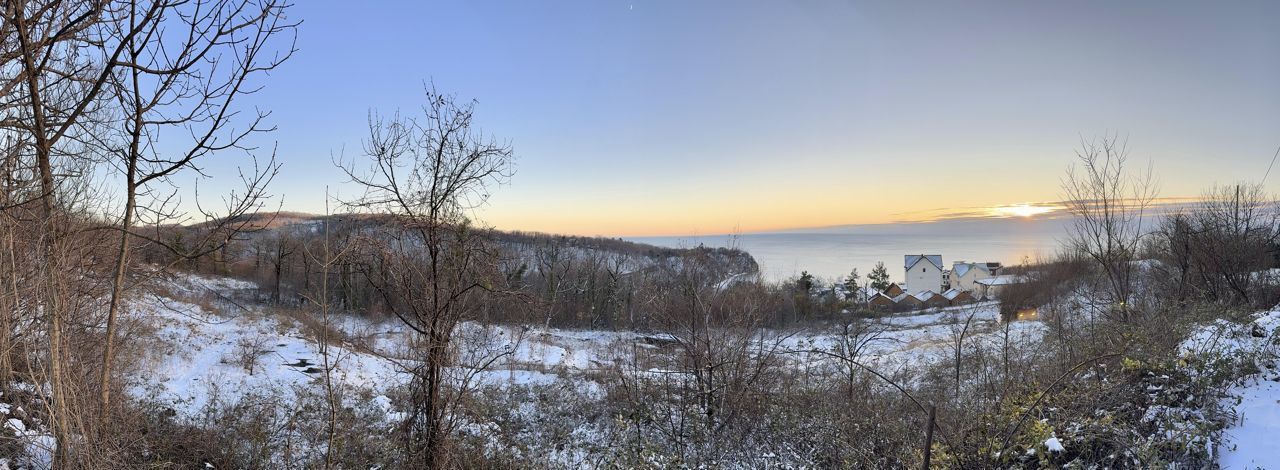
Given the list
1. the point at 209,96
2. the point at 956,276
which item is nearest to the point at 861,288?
the point at 956,276

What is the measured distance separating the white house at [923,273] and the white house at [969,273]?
8.76 feet

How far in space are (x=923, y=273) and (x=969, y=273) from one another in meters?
4.92

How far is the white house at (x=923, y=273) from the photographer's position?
60938 mm

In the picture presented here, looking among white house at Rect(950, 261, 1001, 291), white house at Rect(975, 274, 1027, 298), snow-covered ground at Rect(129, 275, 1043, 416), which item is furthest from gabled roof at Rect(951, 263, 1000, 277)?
snow-covered ground at Rect(129, 275, 1043, 416)

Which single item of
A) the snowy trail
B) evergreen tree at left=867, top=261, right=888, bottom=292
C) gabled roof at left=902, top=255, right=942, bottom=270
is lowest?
evergreen tree at left=867, top=261, right=888, bottom=292

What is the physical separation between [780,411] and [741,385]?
1064 millimetres

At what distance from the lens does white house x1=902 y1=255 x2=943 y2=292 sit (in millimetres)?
60938

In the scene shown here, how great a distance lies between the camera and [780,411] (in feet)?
33.3

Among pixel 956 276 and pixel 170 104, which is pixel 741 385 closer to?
pixel 170 104

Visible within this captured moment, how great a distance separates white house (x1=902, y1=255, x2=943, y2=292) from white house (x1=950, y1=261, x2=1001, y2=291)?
8.76 ft

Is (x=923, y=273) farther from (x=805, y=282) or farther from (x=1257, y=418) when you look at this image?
(x=1257, y=418)

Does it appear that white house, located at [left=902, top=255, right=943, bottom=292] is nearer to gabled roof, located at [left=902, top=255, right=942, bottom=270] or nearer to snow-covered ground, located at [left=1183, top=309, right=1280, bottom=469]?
gabled roof, located at [left=902, top=255, right=942, bottom=270]

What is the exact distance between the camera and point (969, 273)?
60.6 metres

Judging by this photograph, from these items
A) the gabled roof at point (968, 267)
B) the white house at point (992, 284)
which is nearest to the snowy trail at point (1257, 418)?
the white house at point (992, 284)
